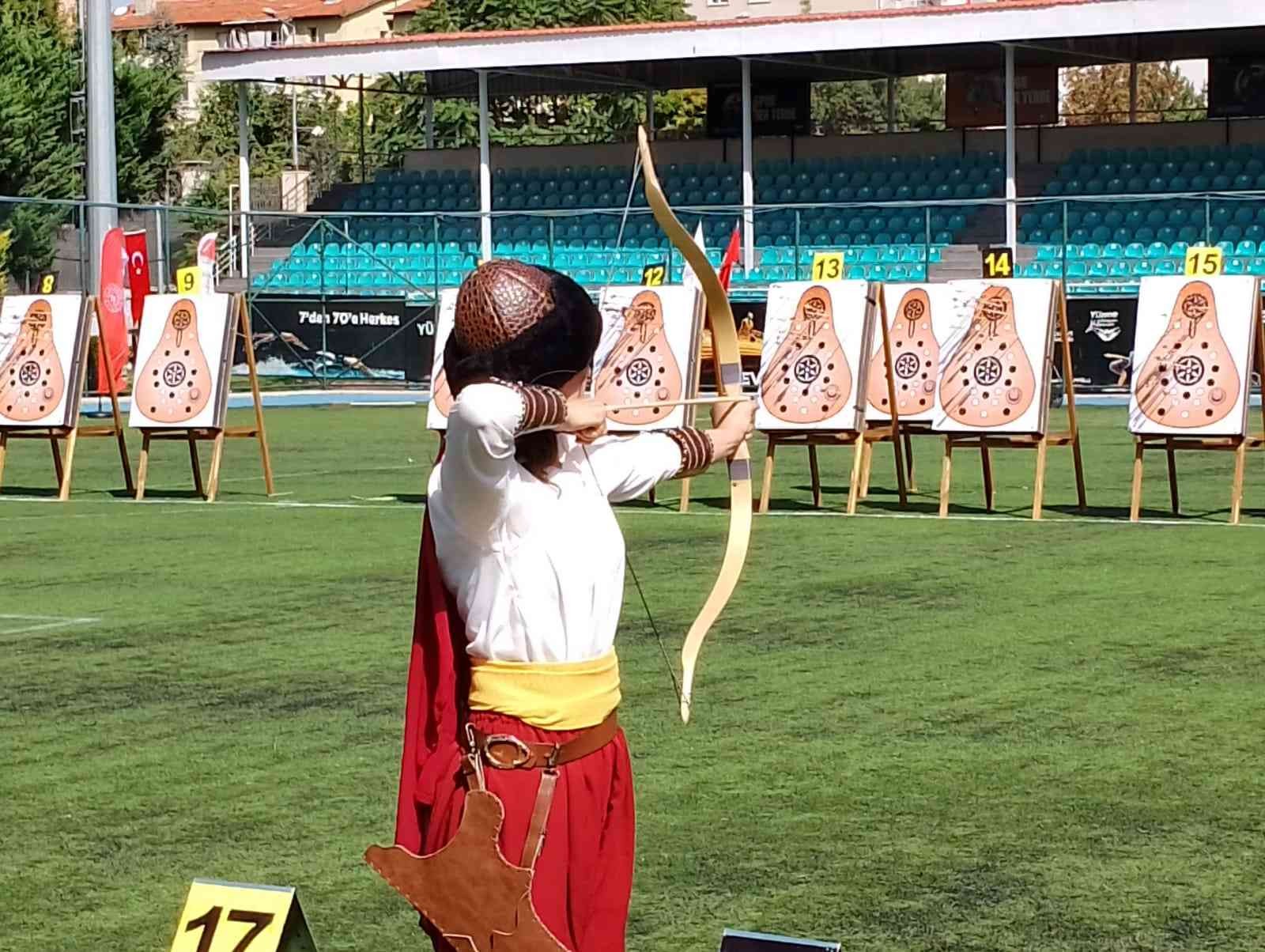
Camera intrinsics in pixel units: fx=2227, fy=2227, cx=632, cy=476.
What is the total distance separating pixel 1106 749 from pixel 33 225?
25787 mm

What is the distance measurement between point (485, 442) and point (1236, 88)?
3148 cm

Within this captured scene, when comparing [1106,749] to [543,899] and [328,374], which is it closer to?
[543,899]

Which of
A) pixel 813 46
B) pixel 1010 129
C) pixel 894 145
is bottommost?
pixel 1010 129

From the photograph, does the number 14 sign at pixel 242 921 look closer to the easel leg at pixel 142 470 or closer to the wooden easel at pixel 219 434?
the wooden easel at pixel 219 434

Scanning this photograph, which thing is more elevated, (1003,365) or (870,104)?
(870,104)

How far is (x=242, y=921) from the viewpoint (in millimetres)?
3529

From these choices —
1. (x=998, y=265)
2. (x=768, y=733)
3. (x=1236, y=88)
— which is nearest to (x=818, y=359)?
(x=998, y=265)

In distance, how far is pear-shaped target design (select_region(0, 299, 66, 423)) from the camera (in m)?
14.6

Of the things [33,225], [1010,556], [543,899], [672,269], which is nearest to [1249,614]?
[1010,556]

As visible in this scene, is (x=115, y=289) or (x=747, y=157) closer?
(x=115, y=289)

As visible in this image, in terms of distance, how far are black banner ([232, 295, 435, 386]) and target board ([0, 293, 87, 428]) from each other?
1302 centimetres

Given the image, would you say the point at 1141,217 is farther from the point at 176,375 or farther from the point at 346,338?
the point at 176,375

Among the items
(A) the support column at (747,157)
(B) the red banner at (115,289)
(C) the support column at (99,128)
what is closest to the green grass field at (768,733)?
(B) the red banner at (115,289)

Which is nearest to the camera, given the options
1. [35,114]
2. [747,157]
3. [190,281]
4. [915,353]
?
[915,353]
